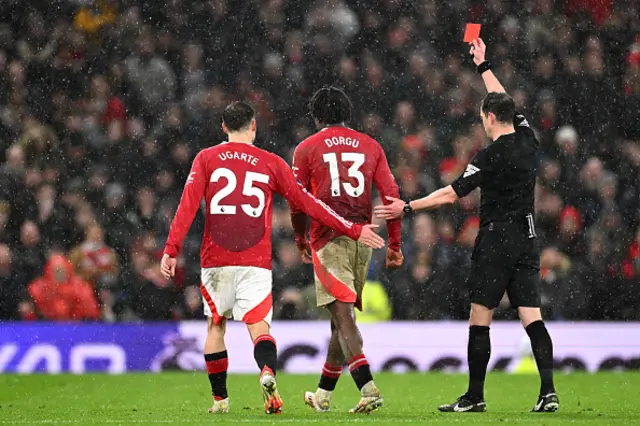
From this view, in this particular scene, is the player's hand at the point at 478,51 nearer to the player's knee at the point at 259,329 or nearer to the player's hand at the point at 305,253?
the player's hand at the point at 305,253

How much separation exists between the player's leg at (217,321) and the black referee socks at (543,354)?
181 centimetres

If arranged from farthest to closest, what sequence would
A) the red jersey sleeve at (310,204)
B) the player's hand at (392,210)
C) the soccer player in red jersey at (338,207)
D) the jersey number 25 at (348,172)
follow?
1. the jersey number 25 at (348,172)
2. the soccer player in red jersey at (338,207)
3. the player's hand at (392,210)
4. the red jersey sleeve at (310,204)

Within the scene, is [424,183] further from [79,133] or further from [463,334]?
[79,133]

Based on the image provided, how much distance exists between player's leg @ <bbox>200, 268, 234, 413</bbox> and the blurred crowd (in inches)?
217

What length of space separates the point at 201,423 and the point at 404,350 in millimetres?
6108

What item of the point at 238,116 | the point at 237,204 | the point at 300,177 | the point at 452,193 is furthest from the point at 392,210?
the point at 238,116

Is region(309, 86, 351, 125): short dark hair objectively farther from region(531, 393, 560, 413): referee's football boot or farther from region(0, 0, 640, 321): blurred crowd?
region(0, 0, 640, 321): blurred crowd

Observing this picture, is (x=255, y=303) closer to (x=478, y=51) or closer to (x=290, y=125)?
(x=478, y=51)

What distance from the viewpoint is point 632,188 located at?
13.6 metres

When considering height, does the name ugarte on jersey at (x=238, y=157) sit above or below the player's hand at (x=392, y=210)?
above

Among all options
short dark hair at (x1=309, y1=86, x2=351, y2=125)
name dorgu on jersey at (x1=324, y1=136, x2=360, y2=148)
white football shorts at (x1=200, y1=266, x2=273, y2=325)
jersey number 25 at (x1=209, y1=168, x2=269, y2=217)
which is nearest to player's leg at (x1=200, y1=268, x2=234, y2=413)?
white football shorts at (x1=200, y1=266, x2=273, y2=325)

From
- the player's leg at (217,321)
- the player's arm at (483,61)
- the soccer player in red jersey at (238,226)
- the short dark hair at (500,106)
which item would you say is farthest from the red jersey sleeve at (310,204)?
the player's arm at (483,61)

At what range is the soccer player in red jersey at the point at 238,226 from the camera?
24.1ft

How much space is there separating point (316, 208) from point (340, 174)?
19.2 inches
